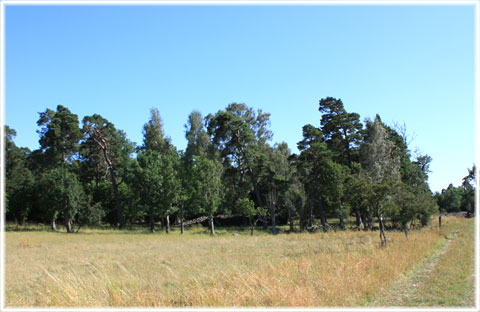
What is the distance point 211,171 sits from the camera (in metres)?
41.6

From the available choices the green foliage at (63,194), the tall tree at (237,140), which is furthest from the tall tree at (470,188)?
the green foliage at (63,194)

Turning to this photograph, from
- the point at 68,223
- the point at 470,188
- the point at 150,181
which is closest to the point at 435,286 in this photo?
the point at 150,181

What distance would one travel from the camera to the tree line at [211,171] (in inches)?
1631

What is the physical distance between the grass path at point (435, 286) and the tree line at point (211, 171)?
2384 cm

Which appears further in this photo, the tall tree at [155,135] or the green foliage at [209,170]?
the tall tree at [155,135]

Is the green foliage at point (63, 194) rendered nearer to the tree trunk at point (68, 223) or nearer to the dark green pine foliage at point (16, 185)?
the tree trunk at point (68, 223)

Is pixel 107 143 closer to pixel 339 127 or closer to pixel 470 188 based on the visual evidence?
pixel 339 127

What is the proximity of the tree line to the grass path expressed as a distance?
78.2 feet

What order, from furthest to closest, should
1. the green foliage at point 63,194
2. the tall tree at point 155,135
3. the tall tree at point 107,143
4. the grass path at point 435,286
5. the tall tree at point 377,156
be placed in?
the tall tree at point 155,135
the tall tree at point 107,143
the tall tree at point 377,156
the green foliage at point 63,194
the grass path at point 435,286

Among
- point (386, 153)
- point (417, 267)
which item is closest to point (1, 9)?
point (417, 267)

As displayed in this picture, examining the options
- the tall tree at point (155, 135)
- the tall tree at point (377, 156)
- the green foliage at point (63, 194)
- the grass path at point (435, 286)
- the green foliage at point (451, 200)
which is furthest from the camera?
the green foliage at point (451, 200)

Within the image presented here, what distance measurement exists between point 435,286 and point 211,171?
107ft

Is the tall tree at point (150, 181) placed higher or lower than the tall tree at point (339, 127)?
lower
